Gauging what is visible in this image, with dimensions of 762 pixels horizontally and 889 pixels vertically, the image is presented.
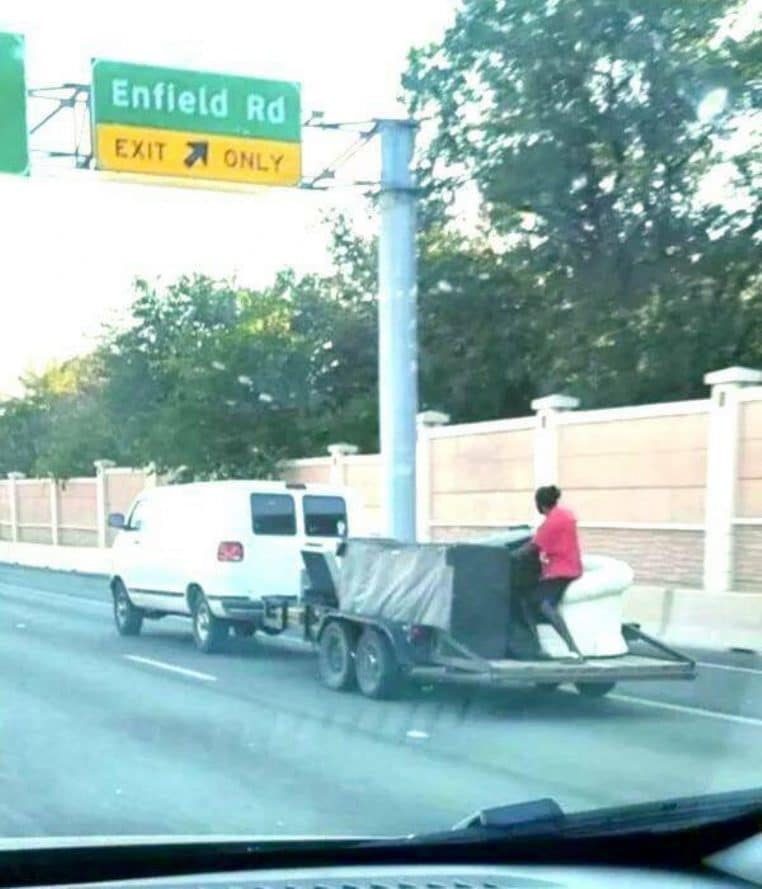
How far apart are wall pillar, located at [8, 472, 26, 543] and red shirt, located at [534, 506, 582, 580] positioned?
34.1 m

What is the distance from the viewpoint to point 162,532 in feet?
58.8

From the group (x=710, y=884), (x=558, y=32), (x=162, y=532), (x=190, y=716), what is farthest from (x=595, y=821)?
(x=558, y=32)

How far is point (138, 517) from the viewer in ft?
61.6

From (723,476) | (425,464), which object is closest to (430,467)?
(425,464)

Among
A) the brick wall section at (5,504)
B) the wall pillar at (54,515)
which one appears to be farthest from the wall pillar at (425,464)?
the brick wall section at (5,504)

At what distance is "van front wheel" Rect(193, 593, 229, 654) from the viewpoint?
52.5 ft

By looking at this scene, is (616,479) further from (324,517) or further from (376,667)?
(376,667)

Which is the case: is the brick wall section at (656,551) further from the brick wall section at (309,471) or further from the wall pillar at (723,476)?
the brick wall section at (309,471)

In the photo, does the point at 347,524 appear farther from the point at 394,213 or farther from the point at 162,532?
the point at 394,213

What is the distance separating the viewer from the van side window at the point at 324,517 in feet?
55.7

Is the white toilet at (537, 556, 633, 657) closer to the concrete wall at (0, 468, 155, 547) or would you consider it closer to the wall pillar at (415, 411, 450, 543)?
the wall pillar at (415, 411, 450, 543)

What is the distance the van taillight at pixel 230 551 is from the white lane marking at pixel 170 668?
5.41 ft

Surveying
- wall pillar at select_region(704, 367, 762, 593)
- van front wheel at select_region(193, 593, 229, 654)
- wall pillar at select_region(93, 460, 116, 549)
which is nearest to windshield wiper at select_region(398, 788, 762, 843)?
van front wheel at select_region(193, 593, 229, 654)

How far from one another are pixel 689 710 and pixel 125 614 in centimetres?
935
